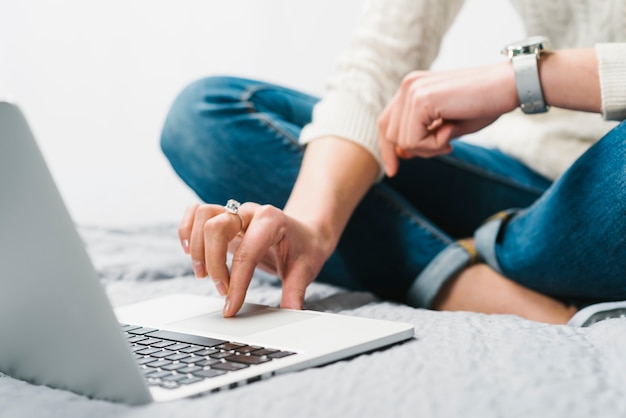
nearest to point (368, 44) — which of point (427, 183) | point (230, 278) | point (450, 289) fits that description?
point (427, 183)

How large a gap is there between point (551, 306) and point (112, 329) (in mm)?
579

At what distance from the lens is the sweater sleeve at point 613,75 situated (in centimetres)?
71

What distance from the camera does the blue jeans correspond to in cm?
73

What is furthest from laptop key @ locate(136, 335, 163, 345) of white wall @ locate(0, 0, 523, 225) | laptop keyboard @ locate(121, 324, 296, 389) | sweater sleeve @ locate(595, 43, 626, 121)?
white wall @ locate(0, 0, 523, 225)

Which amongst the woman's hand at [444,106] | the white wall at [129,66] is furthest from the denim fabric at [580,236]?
the white wall at [129,66]

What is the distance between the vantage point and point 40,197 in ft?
1.25

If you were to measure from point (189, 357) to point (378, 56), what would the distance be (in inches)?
23.8

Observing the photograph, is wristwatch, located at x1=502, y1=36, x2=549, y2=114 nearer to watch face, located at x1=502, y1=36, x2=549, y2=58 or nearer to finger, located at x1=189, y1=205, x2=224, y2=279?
watch face, located at x1=502, y1=36, x2=549, y2=58

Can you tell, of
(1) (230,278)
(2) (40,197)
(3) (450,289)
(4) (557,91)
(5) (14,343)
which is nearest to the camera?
(2) (40,197)

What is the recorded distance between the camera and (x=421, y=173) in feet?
3.37

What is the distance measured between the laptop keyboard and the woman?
10 centimetres

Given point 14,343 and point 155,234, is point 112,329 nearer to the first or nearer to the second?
point 14,343

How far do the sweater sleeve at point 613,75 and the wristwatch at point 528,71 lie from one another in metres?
0.06

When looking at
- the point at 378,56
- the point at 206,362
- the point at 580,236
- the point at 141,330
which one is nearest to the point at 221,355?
the point at 206,362
